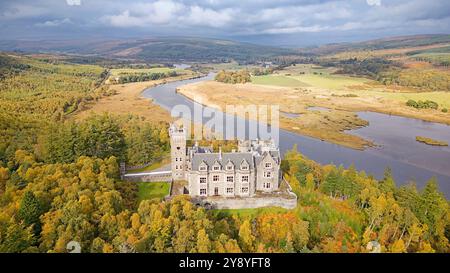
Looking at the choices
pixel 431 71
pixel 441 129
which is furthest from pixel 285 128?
pixel 431 71

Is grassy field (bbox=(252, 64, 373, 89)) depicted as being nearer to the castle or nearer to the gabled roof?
the castle

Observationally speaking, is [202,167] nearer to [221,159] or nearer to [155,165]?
[221,159]

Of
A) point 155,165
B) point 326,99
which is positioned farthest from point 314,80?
point 155,165

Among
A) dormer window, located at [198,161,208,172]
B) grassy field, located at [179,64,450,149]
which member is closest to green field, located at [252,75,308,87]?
grassy field, located at [179,64,450,149]

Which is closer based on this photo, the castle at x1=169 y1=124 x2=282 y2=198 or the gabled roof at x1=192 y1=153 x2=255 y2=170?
the castle at x1=169 y1=124 x2=282 y2=198

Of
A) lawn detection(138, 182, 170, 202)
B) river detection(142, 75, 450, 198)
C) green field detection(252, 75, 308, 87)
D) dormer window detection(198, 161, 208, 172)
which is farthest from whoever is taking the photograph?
green field detection(252, 75, 308, 87)
